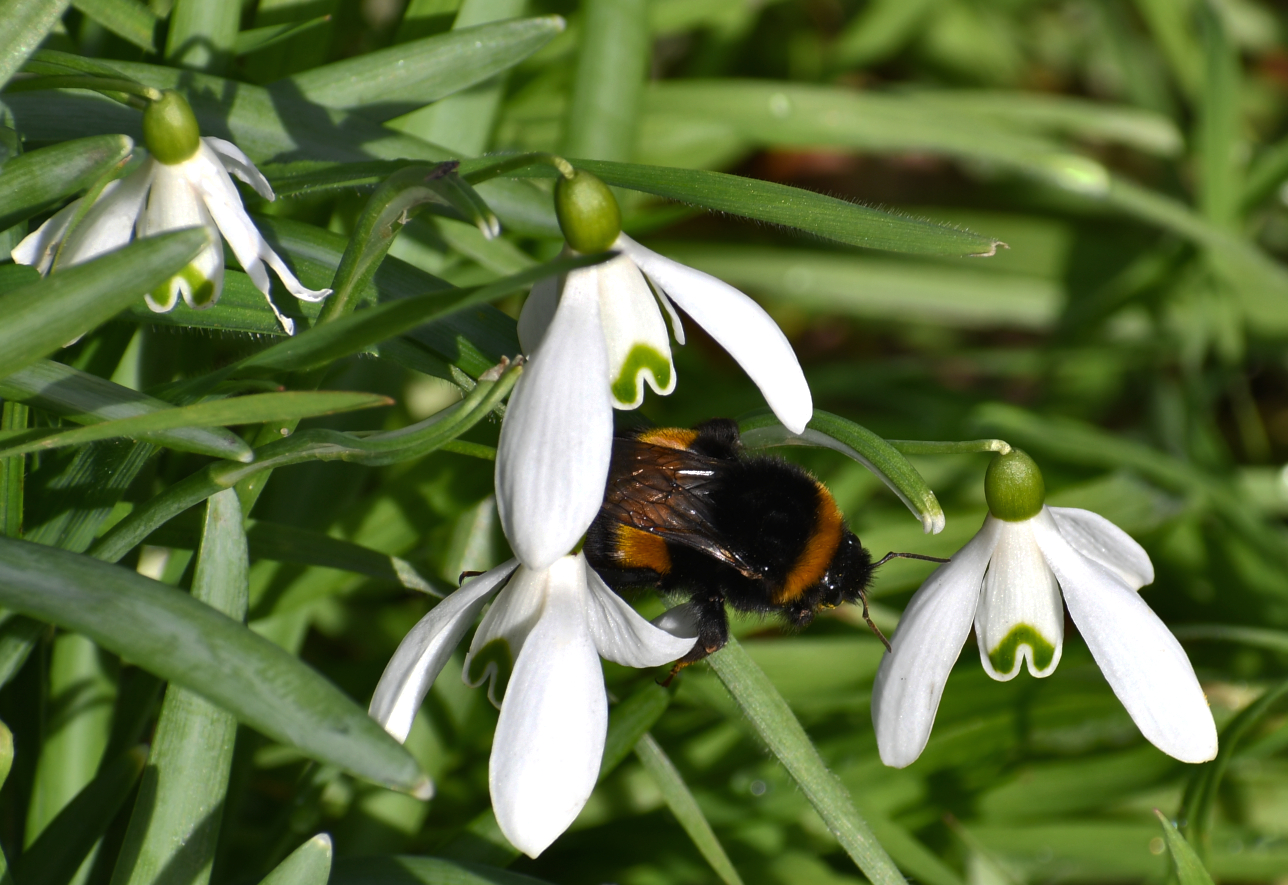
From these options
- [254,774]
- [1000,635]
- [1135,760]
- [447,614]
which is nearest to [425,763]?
[254,774]

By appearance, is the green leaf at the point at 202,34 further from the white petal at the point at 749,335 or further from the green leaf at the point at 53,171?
the white petal at the point at 749,335

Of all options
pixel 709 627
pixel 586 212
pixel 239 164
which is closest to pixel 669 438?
pixel 709 627

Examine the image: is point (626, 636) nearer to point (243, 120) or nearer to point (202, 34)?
point (243, 120)

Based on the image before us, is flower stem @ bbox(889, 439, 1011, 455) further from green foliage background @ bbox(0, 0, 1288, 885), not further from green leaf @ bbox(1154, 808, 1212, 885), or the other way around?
green leaf @ bbox(1154, 808, 1212, 885)

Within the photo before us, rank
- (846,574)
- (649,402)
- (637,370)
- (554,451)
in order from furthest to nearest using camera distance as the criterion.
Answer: (649,402) → (846,574) → (637,370) → (554,451)

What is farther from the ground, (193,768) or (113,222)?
(113,222)

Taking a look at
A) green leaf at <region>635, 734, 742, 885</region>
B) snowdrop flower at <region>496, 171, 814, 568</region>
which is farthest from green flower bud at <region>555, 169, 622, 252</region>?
green leaf at <region>635, 734, 742, 885</region>
